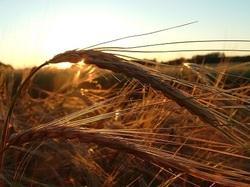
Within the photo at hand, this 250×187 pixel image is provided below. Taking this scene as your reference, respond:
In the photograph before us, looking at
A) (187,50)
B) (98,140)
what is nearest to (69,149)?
(98,140)

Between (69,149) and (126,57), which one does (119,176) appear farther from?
(126,57)

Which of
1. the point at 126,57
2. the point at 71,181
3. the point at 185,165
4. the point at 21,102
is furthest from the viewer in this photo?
the point at 21,102

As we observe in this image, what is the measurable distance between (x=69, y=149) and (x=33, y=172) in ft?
1.11

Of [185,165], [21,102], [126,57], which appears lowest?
[21,102]

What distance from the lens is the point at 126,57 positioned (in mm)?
993

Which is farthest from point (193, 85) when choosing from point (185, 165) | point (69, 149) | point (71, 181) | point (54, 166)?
point (54, 166)

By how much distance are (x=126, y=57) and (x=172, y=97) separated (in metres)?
0.14

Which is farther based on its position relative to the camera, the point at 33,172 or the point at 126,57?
the point at 33,172

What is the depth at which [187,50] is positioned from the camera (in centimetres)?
88

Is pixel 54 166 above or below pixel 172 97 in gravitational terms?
below

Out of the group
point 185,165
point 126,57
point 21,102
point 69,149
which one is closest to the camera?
point 185,165

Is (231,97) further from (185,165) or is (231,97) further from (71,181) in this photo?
(71,181)

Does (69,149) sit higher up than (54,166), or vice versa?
(69,149)

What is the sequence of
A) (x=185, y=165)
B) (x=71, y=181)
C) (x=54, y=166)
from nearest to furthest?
(x=185, y=165), (x=71, y=181), (x=54, y=166)
